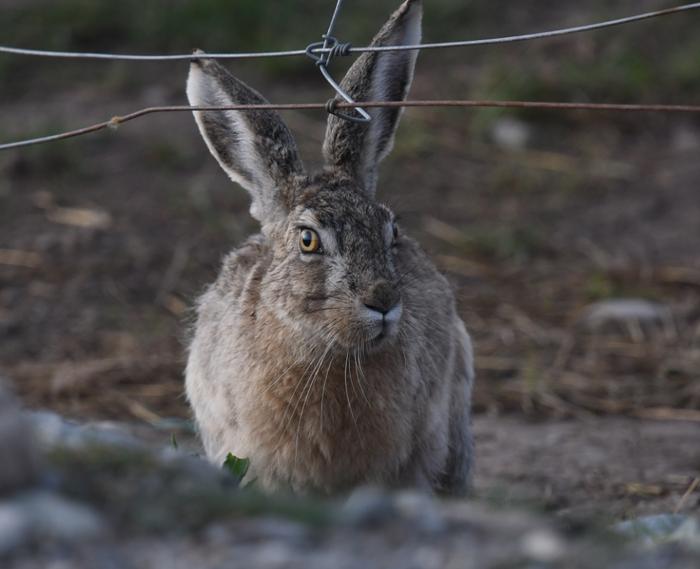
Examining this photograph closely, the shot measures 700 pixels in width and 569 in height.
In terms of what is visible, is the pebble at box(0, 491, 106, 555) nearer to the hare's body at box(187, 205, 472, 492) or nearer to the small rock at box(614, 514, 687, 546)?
the small rock at box(614, 514, 687, 546)

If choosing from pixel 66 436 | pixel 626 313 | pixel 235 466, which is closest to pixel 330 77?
pixel 235 466

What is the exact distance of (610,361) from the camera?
6004 mm

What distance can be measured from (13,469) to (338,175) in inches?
82.2

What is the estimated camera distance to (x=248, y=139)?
14.1 ft

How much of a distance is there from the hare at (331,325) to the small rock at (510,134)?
3.71 meters

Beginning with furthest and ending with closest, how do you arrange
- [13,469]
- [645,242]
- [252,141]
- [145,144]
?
[145,144]
[645,242]
[252,141]
[13,469]

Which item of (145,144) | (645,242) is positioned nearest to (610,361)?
(645,242)

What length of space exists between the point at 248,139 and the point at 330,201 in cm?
44

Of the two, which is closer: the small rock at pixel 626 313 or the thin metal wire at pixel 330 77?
the thin metal wire at pixel 330 77

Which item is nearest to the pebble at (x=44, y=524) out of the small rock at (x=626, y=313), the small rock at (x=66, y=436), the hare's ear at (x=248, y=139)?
the small rock at (x=66, y=436)

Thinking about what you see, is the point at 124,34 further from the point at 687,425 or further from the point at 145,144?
the point at 687,425

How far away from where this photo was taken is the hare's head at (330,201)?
12.4 feet

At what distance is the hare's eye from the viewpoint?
13.1ft

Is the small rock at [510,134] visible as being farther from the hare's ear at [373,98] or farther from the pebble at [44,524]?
the pebble at [44,524]
